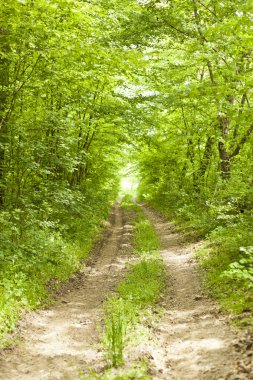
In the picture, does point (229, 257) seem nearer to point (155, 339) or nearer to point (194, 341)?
point (194, 341)

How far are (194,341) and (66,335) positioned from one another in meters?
2.64

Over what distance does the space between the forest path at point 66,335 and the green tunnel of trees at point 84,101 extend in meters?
0.61

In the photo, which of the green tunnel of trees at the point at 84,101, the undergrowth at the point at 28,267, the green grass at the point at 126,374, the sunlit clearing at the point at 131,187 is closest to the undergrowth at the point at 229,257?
the green tunnel of trees at the point at 84,101

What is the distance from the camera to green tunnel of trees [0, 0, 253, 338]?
872 centimetres

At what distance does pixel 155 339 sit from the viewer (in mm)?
6547

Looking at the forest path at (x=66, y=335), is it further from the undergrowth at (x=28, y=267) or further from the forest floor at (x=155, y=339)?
the undergrowth at (x=28, y=267)

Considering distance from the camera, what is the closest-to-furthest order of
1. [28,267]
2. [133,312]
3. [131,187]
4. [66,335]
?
[66,335], [133,312], [28,267], [131,187]

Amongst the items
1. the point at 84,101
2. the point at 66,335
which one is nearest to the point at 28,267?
the point at 66,335

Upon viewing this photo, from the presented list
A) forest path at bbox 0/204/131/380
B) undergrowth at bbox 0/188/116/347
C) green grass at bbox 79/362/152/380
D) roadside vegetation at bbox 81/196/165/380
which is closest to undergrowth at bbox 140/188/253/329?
roadside vegetation at bbox 81/196/165/380

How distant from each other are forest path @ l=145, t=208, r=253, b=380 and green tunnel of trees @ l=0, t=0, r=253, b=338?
1251mm

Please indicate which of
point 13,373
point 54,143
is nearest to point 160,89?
point 54,143

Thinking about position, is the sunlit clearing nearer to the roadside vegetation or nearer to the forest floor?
the roadside vegetation

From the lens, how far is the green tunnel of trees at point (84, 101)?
8.72 m

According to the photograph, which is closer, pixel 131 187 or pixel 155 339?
pixel 155 339
